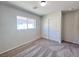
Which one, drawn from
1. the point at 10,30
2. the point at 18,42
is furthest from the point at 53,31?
the point at 10,30

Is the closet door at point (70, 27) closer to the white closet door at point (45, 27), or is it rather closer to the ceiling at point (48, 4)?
the ceiling at point (48, 4)

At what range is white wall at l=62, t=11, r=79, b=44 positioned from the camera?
178 inches

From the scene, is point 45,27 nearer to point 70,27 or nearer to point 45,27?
point 45,27

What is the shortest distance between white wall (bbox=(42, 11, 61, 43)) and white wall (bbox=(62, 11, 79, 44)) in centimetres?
54

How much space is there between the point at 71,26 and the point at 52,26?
1.25 metres

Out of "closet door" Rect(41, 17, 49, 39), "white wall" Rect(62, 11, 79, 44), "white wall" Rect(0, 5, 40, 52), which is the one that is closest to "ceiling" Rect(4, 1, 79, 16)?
"white wall" Rect(0, 5, 40, 52)

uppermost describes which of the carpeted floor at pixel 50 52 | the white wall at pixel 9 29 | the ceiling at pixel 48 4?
the ceiling at pixel 48 4

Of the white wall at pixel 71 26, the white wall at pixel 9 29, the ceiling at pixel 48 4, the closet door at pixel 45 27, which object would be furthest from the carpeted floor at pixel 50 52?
the closet door at pixel 45 27

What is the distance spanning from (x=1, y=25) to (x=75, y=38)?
3.95 metres

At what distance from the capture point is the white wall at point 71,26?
452cm

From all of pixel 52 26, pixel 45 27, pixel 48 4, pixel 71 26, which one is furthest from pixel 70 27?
pixel 48 4

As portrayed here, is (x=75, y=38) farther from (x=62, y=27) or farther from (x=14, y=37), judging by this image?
(x=14, y=37)

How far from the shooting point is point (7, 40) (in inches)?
126

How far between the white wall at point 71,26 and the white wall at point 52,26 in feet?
1.76
